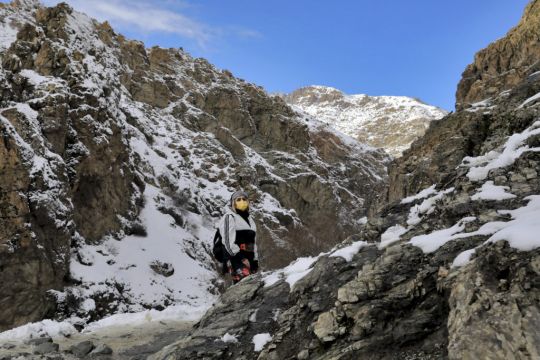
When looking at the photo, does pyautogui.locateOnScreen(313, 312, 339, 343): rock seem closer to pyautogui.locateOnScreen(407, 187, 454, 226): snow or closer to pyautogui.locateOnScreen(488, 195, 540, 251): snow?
pyautogui.locateOnScreen(488, 195, 540, 251): snow

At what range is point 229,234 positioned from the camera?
8.31 meters

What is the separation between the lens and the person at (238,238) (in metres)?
8.31

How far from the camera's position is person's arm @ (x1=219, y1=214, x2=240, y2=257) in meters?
8.29

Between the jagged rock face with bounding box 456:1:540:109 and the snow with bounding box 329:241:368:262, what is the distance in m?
19.8

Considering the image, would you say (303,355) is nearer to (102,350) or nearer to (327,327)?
(327,327)

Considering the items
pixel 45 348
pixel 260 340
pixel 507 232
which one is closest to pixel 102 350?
pixel 45 348

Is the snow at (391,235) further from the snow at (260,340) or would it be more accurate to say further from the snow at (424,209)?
the snow at (260,340)

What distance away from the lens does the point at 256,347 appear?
18.9 ft

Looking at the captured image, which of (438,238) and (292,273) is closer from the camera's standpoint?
(438,238)

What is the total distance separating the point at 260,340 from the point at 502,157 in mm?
4193

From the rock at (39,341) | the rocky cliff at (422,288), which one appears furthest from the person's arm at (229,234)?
the rock at (39,341)

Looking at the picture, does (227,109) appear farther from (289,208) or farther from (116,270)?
(116,270)

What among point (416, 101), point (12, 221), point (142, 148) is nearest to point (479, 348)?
point (12, 221)

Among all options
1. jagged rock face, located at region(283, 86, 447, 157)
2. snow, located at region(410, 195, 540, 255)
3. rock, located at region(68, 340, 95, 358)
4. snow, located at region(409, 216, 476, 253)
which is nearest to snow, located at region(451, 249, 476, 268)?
snow, located at region(410, 195, 540, 255)
